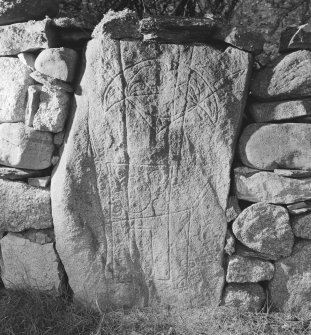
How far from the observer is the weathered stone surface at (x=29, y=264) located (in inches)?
93.0

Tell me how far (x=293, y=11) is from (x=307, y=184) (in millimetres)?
2046

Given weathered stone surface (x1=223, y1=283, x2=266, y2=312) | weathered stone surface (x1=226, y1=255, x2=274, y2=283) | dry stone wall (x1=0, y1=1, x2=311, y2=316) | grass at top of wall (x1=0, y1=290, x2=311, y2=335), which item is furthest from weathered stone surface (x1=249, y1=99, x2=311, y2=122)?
grass at top of wall (x1=0, y1=290, x2=311, y2=335)

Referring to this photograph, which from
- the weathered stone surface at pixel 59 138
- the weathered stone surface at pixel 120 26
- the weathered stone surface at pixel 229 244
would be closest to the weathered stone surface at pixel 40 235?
the weathered stone surface at pixel 59 138

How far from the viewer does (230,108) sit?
2129mm

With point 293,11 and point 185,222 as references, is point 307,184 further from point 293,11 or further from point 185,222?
point 293,11

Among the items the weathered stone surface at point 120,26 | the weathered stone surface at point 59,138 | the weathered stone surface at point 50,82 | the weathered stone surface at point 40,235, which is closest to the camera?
the weathered stone surface at point 120,26

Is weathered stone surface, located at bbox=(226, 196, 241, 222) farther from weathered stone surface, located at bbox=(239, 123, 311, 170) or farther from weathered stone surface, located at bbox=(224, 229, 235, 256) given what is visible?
weathered stone surface, located at bbox=(239, 123, 311, 170)

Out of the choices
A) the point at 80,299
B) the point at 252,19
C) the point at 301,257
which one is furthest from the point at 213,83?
the point at 252,19

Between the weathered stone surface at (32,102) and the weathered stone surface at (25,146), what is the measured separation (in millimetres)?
53

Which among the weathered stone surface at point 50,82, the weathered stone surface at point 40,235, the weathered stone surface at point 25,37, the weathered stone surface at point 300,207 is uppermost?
the weathered stone surface at point 25,37

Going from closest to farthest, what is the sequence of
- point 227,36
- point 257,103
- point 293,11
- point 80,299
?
point 227,36, point 257,103, point 80,299, point 293,11

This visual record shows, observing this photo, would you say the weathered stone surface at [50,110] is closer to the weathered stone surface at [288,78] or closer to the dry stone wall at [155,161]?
the dry stone wall at [155,161]

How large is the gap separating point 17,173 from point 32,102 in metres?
0.39

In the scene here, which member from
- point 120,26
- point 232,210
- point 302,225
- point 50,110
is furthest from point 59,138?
point 302,225
